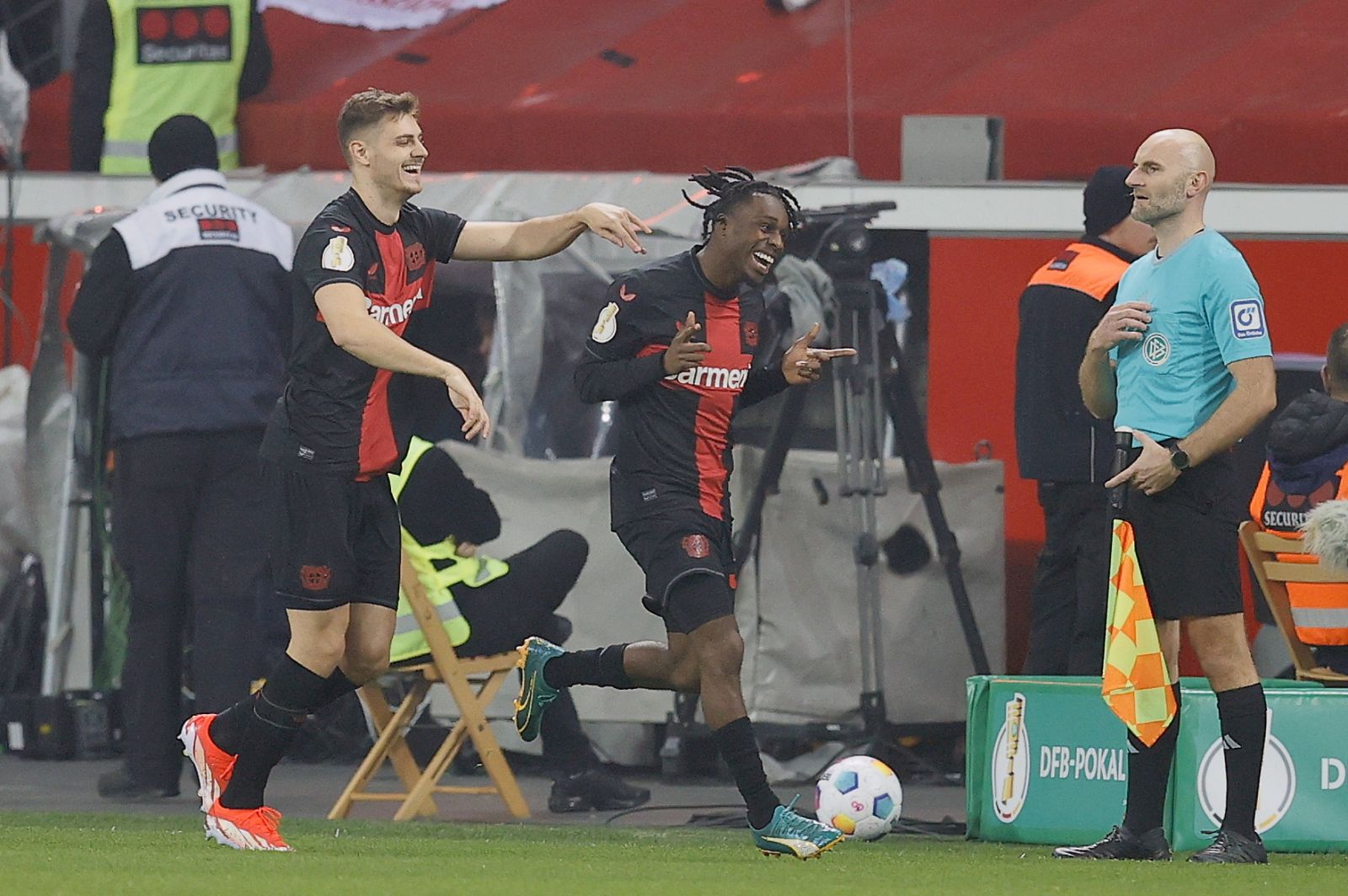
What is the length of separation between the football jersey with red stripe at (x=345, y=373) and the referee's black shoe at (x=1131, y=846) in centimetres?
213

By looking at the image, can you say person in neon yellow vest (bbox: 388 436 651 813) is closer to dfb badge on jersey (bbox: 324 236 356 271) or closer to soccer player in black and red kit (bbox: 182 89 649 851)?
soccer player in black and red kit (bbox: 182 89 649 851)

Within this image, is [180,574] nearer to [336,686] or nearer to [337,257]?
[336,686]

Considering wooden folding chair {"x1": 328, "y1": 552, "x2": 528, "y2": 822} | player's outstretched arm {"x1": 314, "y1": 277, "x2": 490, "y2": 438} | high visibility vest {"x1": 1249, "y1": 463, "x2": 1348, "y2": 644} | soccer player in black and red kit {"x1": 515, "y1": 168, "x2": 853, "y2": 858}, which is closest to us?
player's outstretched arm {"x1": 314, "y1": 277, "x2": 490, "y2": 438}

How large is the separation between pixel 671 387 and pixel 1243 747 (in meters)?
1.80

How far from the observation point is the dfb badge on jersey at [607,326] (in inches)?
268

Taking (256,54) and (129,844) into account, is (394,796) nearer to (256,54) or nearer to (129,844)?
(129,844)

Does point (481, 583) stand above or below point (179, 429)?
A: below

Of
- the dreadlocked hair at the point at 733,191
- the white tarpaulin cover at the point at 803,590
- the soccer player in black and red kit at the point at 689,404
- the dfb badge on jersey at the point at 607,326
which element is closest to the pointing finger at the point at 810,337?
the soccer player in black and red kit at the point at 689,404

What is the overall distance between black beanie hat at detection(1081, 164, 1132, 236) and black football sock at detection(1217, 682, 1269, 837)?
2306 millimetres

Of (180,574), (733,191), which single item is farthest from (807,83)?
(733,191)

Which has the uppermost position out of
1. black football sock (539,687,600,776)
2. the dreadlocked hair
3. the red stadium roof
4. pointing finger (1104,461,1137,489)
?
the red stadium roof

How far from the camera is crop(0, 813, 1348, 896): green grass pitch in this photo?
17.7 feet

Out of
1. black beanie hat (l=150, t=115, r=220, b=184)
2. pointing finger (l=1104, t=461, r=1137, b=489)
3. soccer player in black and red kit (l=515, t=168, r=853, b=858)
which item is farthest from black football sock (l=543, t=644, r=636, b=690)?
black beanie hat (l=150, t=115, r=220, b=184)

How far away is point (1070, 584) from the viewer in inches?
332
